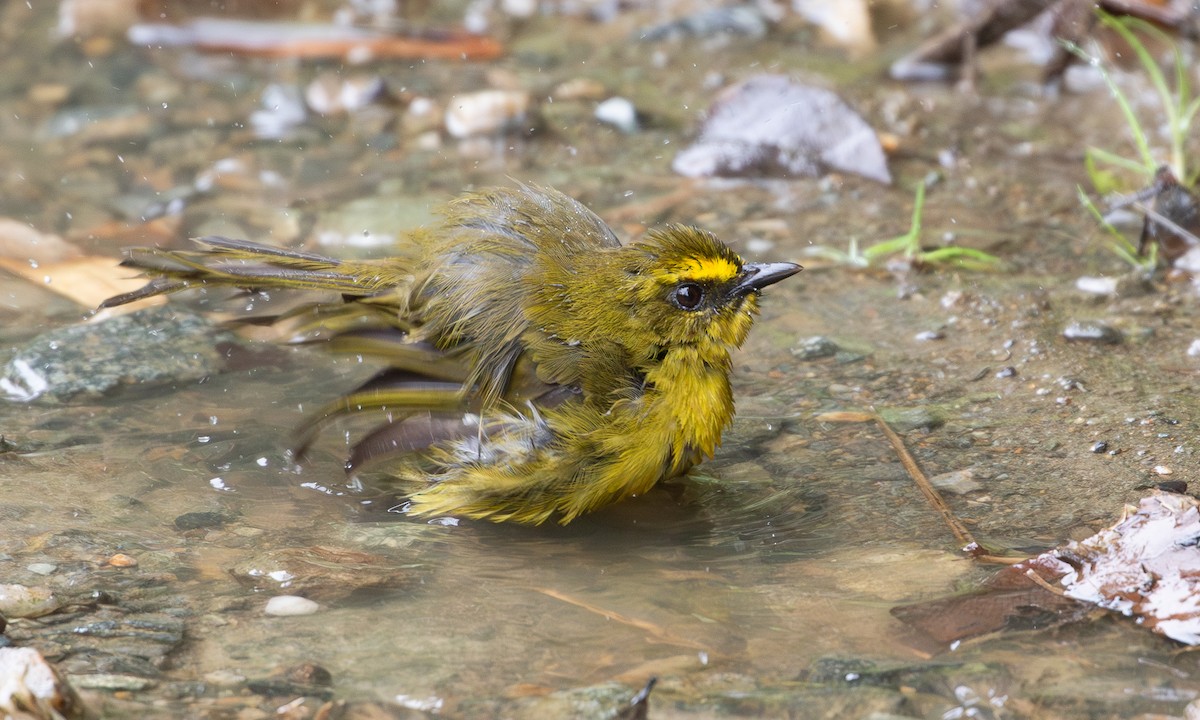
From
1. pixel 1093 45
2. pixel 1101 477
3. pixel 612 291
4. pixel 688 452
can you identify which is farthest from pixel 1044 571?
pixel 1093 45

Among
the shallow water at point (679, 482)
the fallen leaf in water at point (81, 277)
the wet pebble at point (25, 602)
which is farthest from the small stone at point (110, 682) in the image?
the fallen leaf in water at point (81, 277)

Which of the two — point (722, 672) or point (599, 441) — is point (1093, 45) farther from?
point (722, 672)

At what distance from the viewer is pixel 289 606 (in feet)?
9.55

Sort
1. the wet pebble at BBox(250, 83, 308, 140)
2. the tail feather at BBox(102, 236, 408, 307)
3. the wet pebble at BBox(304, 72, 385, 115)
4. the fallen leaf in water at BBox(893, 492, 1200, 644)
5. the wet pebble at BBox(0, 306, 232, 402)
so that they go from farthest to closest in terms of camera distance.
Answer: the wet pebble at BBox(304, 72, 385, 115)
the wet pebble at BBox(250, 83, 308, 140)
the wet pebble at BBox(0, 306, 232, 402)
the tail feather at BBox(102, 236, 408, 307)
the fallen leaf in water at BBox(893, 492, 1200, 644)

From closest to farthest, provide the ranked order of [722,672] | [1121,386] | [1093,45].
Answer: [722,672], [1121,386], [1093,45]

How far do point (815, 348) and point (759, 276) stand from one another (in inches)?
27.7

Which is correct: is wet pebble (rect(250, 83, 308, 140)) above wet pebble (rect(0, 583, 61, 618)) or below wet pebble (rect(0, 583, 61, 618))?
above

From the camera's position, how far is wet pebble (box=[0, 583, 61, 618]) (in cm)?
276

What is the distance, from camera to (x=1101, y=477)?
3.30 meters

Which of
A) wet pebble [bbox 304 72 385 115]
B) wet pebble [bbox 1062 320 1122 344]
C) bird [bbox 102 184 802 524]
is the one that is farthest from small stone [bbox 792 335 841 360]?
wet pebble [bbox 304 72 385 115]

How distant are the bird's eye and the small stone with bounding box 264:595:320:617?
4.22 feet

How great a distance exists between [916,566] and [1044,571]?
0.94ft

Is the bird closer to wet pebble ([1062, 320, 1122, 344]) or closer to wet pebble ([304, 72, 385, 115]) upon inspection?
wet pebble ([1062, 320, 1122, 344])

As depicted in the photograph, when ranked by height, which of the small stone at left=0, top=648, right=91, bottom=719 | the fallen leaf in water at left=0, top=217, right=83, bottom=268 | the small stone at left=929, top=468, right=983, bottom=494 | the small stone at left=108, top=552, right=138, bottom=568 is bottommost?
the small stone at left=929, top=468, right=983, bottom=494
